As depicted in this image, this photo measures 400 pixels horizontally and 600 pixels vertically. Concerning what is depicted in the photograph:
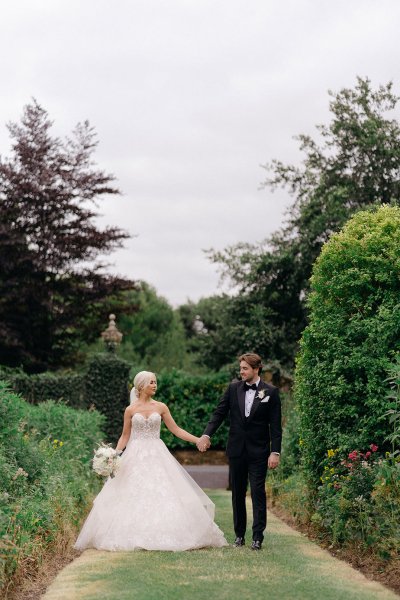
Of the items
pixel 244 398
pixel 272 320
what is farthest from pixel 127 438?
pixel 272 320

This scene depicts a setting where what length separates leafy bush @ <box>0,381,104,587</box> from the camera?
8.34m

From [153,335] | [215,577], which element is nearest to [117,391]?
[215,577]

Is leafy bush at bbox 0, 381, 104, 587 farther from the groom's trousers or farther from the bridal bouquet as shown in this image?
the groom's trousers

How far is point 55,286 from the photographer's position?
112 feet

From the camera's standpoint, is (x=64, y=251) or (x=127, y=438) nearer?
(x=127, y=438)

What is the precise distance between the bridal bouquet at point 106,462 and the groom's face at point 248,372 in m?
1.60

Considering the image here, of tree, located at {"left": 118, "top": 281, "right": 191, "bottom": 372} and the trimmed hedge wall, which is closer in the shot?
the trimmed hedge wall

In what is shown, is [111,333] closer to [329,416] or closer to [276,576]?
[329,416]

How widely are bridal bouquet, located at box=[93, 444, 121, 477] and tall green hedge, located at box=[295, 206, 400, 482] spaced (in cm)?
236

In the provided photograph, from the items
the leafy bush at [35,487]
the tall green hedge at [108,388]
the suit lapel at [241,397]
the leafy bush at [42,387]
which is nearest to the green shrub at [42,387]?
the leafy bush at [42,387]

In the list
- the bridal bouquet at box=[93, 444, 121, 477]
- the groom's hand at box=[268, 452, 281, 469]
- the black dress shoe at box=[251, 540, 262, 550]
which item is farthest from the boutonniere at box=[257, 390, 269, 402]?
the bridal bouquet at box=[93, 444, 121, 477]

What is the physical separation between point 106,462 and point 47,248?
80.6ft

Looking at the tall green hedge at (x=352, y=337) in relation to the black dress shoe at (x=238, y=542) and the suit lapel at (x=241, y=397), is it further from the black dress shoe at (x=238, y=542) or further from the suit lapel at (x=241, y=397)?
the black dress shoe at (x=238, y=542)

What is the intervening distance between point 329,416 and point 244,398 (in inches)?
44.3
